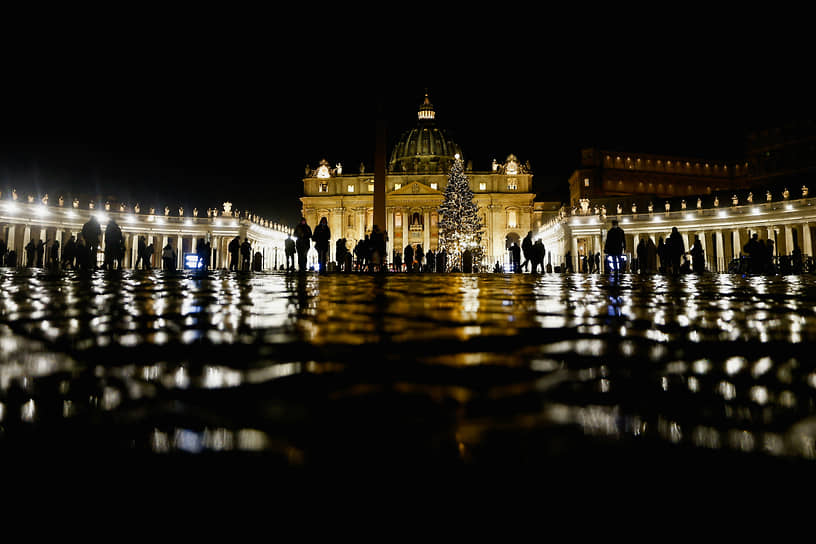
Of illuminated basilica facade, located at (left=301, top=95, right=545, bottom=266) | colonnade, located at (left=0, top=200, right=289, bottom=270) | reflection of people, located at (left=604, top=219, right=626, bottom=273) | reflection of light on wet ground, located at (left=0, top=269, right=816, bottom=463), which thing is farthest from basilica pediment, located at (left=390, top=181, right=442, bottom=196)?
reflection of light on wet ground, located at (left=0, top=269, right=816, bottom=463)

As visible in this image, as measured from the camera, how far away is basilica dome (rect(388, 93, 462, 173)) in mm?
Result: 86125

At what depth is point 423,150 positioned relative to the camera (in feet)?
286

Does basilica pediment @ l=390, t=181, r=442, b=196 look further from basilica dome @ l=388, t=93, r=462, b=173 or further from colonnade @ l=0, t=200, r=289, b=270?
colonnade @ l=0, t=200, r=289, b=270

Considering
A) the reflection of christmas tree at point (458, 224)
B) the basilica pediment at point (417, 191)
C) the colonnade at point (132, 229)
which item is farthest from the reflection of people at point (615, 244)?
the basilica pediment at point (417, 191)

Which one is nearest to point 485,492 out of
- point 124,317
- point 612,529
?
point 612,529

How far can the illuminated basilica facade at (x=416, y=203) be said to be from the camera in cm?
7538

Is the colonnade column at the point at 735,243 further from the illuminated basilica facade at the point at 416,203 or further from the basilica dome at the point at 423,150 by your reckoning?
the basilica dome at the point at 423,150

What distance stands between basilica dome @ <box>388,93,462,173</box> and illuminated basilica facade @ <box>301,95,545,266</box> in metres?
2.99

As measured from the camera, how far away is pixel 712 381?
1.27 meters

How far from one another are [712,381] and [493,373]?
20.9 inches

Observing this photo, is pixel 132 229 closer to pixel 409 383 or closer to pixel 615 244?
pixel 615 244

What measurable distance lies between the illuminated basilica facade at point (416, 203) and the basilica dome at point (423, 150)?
9.81 ft

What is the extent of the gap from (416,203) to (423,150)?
1584 cm

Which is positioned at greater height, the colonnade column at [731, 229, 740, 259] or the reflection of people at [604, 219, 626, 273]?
the colonnade column at [731, 229, 740, 259]
